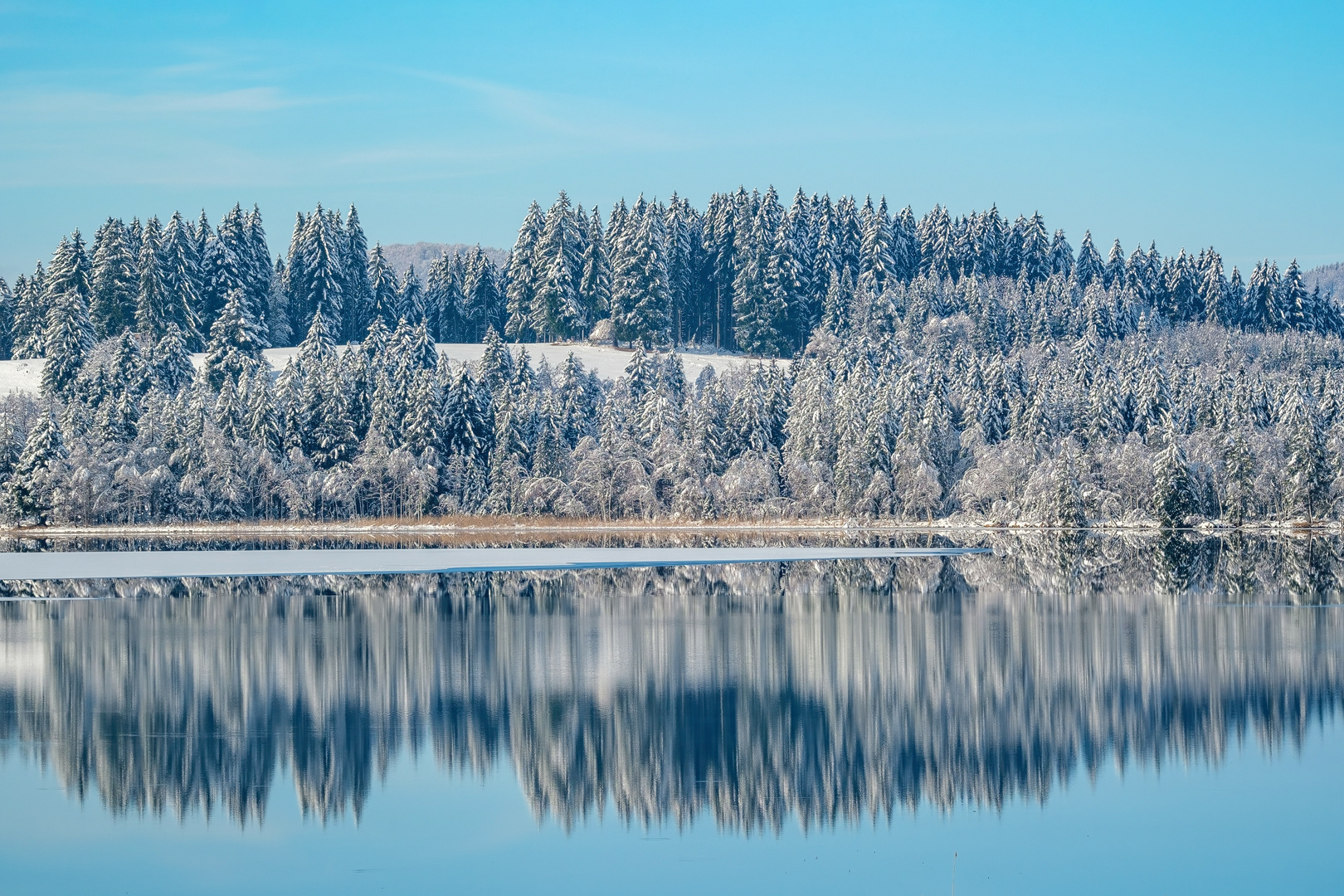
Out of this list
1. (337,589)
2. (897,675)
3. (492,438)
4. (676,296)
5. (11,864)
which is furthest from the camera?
(676,296)

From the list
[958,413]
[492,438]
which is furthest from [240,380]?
[958,413]

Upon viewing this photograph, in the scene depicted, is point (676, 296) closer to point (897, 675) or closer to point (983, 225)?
point (983, 225)

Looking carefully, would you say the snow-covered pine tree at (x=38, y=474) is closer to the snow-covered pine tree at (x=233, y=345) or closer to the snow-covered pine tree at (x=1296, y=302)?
the snow-covered pine tree at (x=233, y=345)

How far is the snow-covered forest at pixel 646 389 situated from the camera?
8256 cm

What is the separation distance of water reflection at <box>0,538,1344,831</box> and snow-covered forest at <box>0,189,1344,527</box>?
46682 mm

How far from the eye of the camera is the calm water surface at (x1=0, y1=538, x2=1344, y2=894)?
44.7ft

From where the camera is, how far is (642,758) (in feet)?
57.4

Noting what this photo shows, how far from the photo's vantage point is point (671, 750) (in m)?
17.9

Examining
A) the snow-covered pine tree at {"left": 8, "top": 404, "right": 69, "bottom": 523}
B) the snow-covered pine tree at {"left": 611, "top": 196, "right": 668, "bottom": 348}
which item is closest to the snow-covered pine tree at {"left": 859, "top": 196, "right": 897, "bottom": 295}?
the snow-covered pine tree at {"left": 611, "top": 196, "right": 668, "bottom": 348}

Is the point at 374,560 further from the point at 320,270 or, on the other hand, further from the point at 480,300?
the point at 480,300

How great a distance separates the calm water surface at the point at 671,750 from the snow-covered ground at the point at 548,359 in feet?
265

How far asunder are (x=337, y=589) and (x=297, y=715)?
18.7 m

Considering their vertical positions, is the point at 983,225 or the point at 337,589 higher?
the point at 983,225

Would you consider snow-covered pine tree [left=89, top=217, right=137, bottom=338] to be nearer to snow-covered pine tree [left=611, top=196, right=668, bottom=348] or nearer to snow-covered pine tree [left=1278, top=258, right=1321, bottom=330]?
snow-covered pine tree [left=611, top=196, right=668, bottom=348]
